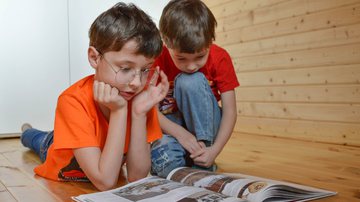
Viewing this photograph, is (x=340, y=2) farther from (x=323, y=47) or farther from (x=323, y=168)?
(x=323, y=168)

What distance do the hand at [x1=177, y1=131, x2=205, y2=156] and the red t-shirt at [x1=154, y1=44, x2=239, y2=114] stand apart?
0.43 ft

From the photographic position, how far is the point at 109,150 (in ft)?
3.32

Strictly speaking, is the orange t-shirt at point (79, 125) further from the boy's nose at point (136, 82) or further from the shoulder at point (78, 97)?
the boy's nose at point (136, 82)

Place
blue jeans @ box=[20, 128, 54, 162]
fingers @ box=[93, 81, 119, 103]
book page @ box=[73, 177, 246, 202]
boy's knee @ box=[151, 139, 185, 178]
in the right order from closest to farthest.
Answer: book page @ box=[73, 177, 246, 202] → fingers @ box=[93, 81, 119, 103] → boy's knee @ box=[151, 139, 185, 178] → blue jeans @ box=[20, 128, 54, 162]

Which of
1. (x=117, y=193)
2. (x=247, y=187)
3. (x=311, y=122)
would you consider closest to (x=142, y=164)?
(x=117, y=193)

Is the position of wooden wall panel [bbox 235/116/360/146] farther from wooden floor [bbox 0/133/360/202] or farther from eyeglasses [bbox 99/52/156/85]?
eyeglasses [bbox 99/52/156/85]

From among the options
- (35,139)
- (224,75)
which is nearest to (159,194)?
(224,75)

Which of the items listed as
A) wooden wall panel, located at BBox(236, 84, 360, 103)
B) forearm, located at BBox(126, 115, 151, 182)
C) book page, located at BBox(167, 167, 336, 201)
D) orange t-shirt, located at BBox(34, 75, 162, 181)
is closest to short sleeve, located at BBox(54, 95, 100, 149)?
orange t-shirt, located at BBox(34, 75, 162, 181)

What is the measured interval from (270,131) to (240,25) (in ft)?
2.43

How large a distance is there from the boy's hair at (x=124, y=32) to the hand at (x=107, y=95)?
96 mm

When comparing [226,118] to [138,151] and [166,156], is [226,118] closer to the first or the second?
[166,156]

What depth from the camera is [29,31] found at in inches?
101

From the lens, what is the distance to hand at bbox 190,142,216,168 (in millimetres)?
1255

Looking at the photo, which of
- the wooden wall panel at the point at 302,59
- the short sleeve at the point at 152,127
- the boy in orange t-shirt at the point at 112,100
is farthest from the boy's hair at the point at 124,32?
the wooden wall panel at the point at 302,59
